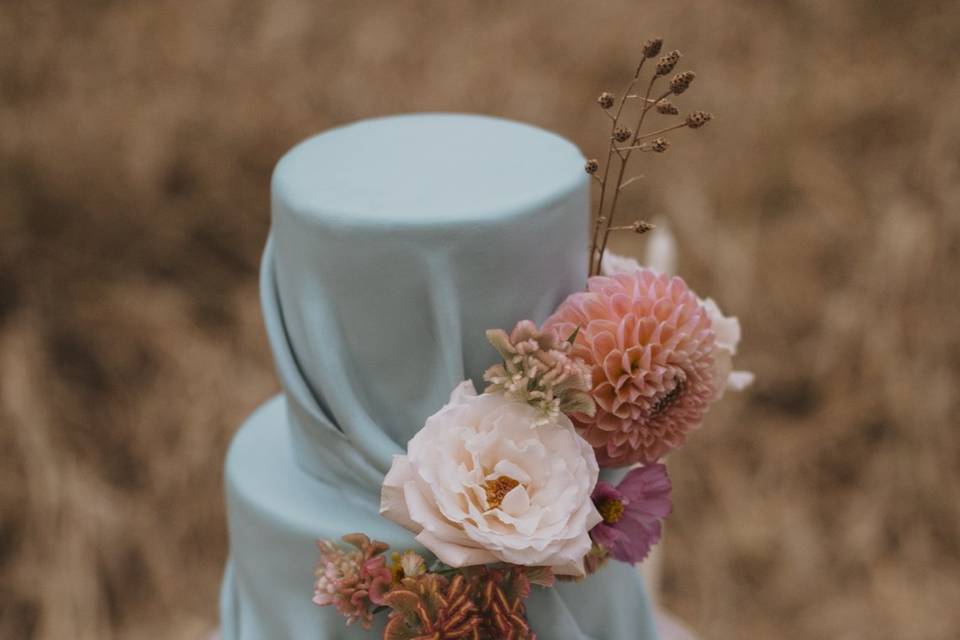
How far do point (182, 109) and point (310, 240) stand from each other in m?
1.24

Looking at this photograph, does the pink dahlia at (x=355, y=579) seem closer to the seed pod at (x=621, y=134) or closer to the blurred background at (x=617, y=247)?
the seed pod at (x=621, y=134)

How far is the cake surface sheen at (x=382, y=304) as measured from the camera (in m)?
0.71

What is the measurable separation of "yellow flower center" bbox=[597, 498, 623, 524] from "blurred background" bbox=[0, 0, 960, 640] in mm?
1006

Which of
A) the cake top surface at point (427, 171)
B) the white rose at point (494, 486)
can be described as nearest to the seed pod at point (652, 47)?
the cake top surface at point (427, 171)

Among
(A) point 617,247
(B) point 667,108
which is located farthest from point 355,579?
(A) point 617,247

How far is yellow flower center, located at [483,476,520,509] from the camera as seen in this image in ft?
2.18

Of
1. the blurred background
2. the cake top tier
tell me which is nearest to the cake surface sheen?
the cake top tier

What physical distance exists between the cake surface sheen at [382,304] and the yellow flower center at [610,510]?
83mm

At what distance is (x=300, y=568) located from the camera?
79 centimetres

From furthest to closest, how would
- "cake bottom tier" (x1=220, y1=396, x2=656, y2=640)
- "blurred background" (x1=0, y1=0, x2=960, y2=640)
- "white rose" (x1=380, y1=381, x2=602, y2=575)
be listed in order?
"blurred background" (x1=0, y1=0, x2=960, y2=640)
"cake bottom tier" (x1=220, y1=396, x2=656, y2=640)
"white rose" (x1=380, y1=381, x2=602, y2=575)

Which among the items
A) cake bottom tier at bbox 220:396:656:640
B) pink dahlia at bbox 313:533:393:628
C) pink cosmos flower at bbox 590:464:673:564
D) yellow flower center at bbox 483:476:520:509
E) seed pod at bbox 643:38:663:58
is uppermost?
seed pod at bbox 643:38:663:58

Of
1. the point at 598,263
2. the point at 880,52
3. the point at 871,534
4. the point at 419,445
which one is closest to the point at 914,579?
the point at 871,534

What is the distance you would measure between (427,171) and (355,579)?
276mm

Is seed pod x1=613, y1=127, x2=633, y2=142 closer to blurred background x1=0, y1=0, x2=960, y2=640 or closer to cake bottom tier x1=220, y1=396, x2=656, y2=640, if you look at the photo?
cake bottom tier x1=220, y1=396, x2=656, y2=640
